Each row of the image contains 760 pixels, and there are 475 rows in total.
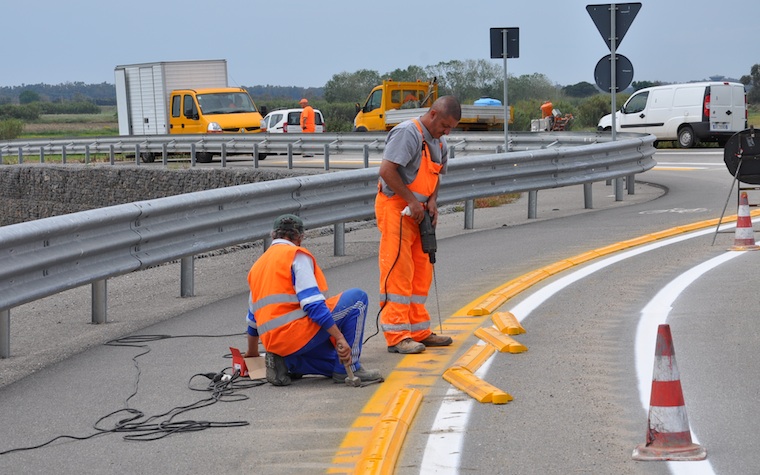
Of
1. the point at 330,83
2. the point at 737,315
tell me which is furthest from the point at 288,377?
the point at 330,83

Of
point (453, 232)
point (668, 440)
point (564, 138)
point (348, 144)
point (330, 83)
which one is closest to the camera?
point (668, 440)

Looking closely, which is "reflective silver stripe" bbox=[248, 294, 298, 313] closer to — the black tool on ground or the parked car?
the black tool on ground

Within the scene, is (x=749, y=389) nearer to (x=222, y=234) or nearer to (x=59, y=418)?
(x=59, y=418)

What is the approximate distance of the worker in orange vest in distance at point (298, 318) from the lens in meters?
7.13

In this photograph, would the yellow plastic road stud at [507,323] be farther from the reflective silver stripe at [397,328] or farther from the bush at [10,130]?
the bush at [10,130]

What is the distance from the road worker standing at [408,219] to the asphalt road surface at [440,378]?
0.67ft

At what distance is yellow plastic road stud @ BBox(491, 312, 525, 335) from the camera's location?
28.2ft

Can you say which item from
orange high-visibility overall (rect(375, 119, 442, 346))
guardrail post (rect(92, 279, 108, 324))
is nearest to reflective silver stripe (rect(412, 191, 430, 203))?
orange high-visibility overall (rect(375, 119, 442, 346))

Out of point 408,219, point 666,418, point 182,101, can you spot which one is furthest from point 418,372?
point 182,101

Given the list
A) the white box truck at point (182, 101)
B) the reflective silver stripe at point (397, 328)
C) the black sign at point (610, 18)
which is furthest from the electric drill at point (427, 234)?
the white box truck at point (182, 101)

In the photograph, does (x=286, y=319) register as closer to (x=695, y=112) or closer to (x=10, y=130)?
(x=695, y=112)

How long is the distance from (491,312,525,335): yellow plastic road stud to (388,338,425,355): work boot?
0.74 metres

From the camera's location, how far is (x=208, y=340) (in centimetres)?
887

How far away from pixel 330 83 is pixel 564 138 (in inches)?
2529
